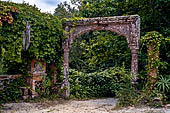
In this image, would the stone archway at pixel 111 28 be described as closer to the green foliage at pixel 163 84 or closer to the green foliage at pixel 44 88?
the green foliage at pixel 44 88

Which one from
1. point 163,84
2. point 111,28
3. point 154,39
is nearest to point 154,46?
point 154,39

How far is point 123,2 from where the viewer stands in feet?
34.0

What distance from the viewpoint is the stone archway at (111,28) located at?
25.0 feet

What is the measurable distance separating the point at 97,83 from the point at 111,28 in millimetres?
3067

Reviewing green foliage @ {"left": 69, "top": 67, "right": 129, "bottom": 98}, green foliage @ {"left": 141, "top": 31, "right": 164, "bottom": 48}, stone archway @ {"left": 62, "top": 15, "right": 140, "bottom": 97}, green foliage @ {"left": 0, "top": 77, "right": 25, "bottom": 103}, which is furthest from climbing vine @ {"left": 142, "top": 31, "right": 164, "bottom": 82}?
green foliage @ {"left": 0, "top": 77, "right": 25, "bottom": 103}

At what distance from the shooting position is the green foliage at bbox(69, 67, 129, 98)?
939 cm

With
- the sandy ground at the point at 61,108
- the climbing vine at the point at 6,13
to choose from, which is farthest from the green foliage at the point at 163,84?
the climbing vine at the point at 6,13

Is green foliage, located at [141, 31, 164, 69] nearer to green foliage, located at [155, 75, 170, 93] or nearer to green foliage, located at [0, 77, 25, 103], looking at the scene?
green foliage, located at [155, 75, 170, 93]

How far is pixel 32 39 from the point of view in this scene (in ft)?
24.1

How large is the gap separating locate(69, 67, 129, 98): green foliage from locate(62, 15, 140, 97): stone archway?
1.00 meters

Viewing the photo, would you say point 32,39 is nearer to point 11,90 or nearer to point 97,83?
point 11,90

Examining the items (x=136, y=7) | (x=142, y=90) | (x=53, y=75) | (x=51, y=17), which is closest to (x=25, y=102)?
(x=53, y=75)

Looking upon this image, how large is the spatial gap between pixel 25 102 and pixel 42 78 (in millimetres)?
1201

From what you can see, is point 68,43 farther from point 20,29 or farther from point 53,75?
point 20,29
